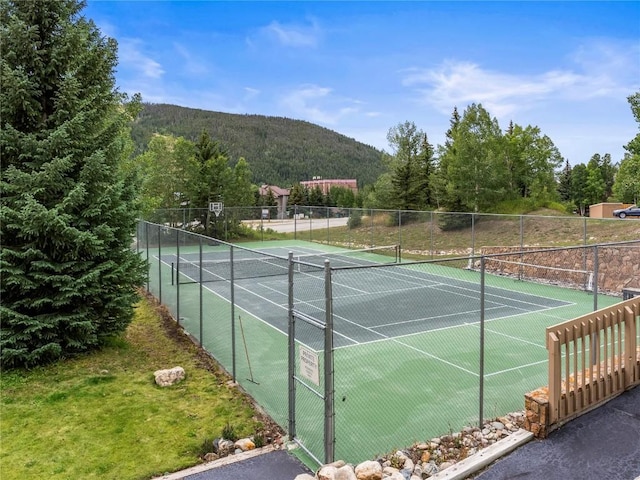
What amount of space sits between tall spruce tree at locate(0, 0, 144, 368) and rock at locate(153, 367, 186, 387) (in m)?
1.66

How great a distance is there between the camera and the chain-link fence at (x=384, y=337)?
5.61 metres

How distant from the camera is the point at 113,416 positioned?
636 centimetres

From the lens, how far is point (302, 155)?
14012 cm

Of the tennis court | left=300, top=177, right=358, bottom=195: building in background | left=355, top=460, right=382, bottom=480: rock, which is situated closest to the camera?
left=355, top=460, right=382, bottom=480: rock

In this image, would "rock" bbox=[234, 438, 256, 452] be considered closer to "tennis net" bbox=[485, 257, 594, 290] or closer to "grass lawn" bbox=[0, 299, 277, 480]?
"grass lawn" bbox=[0, 299, 277, 480]

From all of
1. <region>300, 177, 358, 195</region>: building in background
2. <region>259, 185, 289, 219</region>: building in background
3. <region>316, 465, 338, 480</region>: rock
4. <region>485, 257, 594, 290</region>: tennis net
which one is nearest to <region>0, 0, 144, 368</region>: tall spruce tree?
<region>316, 465, 338, 480</region>: rock

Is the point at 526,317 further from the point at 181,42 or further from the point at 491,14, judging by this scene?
the point at 181,42

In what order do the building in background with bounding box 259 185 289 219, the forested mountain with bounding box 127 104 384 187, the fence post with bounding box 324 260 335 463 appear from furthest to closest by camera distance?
1. the forested mountain with bounding box 127 104 384 187
2. the building in background with bounding box 259 185 289 219
3. the fence post with bounding box 324 260 335 463

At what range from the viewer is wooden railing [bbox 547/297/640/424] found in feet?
16.5

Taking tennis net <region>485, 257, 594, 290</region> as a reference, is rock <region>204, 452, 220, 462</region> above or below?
below

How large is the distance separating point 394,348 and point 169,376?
4.00 m

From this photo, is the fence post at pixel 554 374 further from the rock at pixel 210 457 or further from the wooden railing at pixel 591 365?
the rock at pixel 210 457

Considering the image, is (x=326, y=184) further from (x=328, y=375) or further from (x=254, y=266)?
(x=328, y=375)

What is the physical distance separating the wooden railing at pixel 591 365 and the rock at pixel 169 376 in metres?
5.19
